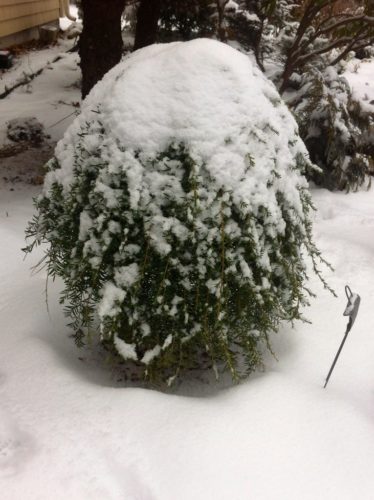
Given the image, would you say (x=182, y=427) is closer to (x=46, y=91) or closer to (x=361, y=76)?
(x=46, y=91)

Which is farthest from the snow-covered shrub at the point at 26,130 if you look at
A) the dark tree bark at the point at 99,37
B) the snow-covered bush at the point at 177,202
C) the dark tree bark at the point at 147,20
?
the snow-covered bush at the point at 177,202

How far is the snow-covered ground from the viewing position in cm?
134

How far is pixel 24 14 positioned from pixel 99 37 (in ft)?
23.2

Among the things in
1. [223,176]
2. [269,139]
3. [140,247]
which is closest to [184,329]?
[140,247]

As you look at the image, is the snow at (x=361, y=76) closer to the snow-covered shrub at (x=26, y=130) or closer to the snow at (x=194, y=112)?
the snow-covered shrub at (x=26, y=130)

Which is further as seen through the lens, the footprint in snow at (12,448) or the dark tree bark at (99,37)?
the dark tree bark at (99,37)

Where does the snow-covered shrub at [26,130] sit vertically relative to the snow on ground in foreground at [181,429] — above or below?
below

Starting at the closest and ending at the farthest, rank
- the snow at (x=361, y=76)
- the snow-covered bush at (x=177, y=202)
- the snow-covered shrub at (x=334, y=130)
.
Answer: the snow-covered bush at (x=177, y=202)
the snow-covered shrub at (x=334, y=130)
the snow at (x=361, y=76)

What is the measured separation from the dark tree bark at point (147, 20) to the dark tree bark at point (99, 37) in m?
1.37

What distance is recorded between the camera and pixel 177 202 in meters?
1.57

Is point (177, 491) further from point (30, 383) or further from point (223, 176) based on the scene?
point (223, 176)

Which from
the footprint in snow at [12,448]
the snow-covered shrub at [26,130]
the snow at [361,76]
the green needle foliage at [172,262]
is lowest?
the snow-covered shrub at [26,130]

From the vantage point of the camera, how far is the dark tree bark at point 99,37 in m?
3.74

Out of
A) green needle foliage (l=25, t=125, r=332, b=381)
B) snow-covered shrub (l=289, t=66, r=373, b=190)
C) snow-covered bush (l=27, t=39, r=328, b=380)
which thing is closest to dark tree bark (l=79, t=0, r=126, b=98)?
snow-covered shrub (l=289, t=66, r=373, b=190)
